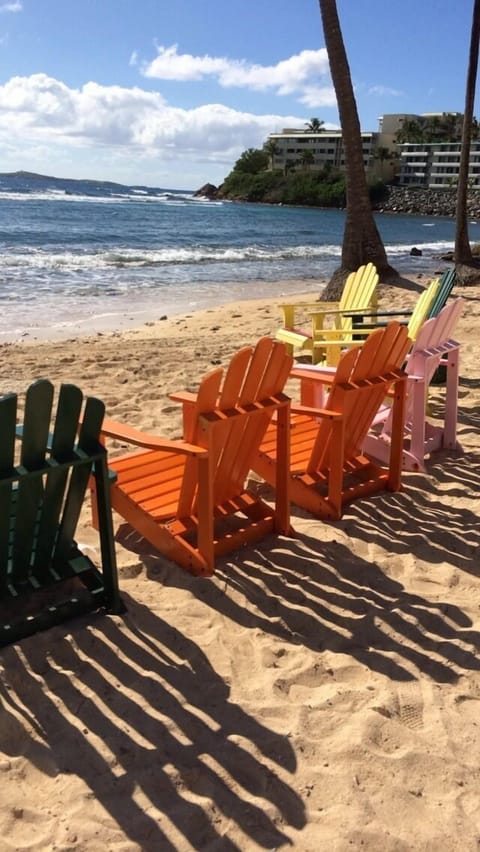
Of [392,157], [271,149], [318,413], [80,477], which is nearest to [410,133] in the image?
[392,157]

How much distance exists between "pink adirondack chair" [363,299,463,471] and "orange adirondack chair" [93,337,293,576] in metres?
1.17

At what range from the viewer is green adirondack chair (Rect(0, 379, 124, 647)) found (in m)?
2.30

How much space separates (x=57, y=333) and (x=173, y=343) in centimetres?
226

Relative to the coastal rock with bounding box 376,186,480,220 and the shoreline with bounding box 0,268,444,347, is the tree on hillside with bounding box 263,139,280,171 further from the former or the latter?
the shoreline with bounding box 0,268,444,347

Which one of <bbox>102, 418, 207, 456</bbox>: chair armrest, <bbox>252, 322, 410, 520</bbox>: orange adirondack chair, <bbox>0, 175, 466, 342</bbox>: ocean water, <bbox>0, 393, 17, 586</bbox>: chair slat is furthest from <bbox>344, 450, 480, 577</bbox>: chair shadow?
<bbox>0, 175, 466, 342</bbox>: ocean water

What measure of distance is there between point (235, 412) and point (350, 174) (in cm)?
932

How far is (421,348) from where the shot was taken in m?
4.07

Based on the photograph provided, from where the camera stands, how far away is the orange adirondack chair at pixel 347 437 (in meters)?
3.49

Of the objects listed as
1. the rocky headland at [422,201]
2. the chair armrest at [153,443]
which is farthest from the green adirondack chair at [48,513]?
the rocky headland at [422,201]

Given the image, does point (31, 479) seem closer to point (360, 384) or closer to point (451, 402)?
point (360, 384)

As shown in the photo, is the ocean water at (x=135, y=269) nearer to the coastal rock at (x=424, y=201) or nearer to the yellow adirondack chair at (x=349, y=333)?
the yellow adirondack chair at (x=349, y=333)

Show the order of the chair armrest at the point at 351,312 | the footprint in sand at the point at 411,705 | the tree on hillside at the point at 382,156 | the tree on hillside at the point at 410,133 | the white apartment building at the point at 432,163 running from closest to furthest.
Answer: the footprint in sand at the point at 411,705
the chair armrest at the point at 351,312
the white apartment building at the point at 432,163
the tree on hillside at the point at 382,156
the tree on hillside at the point at 410,133

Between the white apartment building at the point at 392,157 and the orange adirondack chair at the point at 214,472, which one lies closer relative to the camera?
the orange adirondack chair at the point at 214,472

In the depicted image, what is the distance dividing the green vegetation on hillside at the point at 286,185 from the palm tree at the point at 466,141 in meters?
69.9
